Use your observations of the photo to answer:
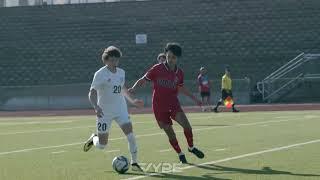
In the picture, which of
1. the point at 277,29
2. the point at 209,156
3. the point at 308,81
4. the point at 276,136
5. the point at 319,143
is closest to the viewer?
the point at 209,156

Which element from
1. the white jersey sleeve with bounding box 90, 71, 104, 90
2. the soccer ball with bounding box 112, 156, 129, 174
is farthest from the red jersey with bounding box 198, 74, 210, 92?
the soccer ball with bounding box 112, 156, 129, 174

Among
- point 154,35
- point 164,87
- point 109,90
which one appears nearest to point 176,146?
point 164,87

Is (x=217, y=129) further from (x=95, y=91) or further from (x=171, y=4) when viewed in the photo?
(x=171, y=4)

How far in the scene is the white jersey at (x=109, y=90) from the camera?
10.9 m

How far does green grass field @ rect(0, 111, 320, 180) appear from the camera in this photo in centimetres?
1004

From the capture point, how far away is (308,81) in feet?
126

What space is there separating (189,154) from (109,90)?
258 centimetres

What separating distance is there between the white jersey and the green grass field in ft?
2.75

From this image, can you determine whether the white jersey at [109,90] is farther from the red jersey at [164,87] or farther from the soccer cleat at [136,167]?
the red jersey at [164,87]

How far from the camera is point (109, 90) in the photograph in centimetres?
1090

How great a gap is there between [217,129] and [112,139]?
3662 mm

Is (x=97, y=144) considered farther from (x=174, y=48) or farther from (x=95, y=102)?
(x=174, y=48)

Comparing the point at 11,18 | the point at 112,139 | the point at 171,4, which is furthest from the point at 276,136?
the point at 11,18

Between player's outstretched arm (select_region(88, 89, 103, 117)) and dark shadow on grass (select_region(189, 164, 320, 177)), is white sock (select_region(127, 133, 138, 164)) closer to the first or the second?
player's outstretched arm (select_region(88, 89, 103, 117))
